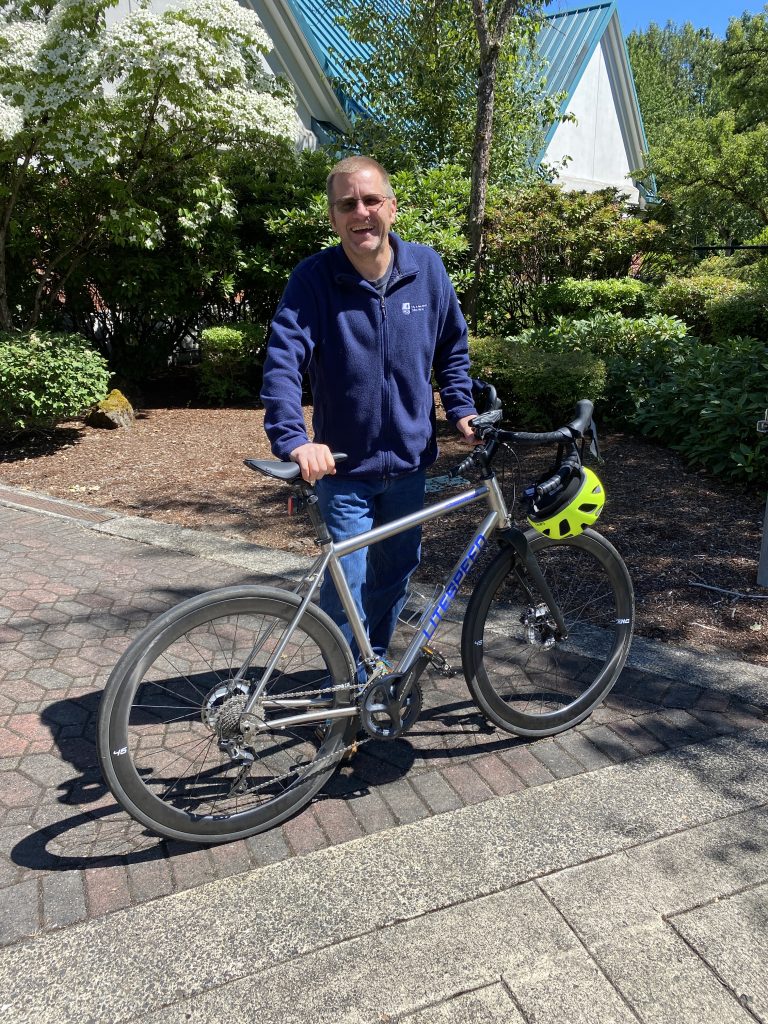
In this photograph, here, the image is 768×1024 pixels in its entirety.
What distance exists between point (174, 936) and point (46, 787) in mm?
892

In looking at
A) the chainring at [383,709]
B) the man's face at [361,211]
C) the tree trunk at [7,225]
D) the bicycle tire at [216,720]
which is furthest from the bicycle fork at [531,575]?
the tree trunk at [7,225]

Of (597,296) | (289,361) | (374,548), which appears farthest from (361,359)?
(597,296)

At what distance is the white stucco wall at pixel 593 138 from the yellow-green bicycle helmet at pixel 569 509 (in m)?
22.4

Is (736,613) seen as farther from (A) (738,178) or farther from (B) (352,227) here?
(A) (738,178)

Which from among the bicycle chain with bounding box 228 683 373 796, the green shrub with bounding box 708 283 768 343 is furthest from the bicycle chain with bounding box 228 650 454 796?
the green shrub with bounding box 708 283 768 343

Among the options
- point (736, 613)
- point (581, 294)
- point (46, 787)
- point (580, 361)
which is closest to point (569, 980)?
point (46, 787)

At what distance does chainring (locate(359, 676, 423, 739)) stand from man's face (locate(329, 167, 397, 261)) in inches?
55.7

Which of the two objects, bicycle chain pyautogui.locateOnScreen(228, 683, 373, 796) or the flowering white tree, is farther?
the flowering white tree

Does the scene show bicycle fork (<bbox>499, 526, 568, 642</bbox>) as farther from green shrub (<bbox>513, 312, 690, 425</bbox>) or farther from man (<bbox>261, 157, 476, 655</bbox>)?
green shrub (<bbox>513, 312, 690, 425</bbox>)

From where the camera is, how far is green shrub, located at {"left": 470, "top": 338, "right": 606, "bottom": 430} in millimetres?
7422

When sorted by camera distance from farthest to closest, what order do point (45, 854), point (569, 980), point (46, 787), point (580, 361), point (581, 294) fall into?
point (581, 294) → point (580, 361) → point (46, 787) → point (45, 854) → point (569, 980)

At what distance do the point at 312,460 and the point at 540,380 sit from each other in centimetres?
557

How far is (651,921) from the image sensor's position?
2.19 metres

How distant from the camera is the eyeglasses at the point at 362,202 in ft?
8.29
